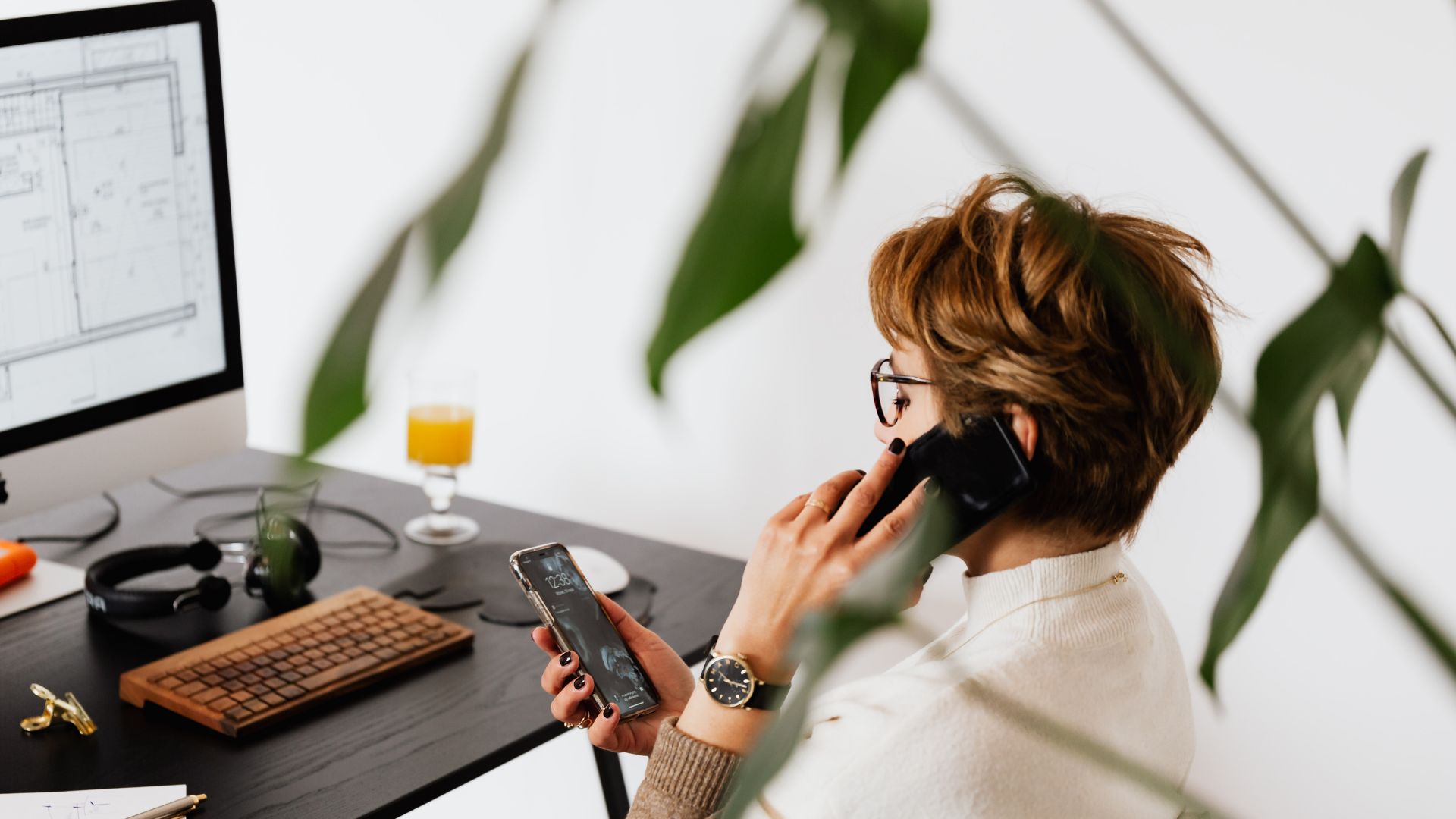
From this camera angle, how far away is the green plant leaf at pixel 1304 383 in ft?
0.74

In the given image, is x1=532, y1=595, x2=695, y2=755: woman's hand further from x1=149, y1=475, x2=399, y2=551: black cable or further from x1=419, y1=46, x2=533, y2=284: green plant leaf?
x1=419, y1=46, x2=533, y2=284: green plant leaf

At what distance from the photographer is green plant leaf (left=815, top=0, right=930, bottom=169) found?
18 cm

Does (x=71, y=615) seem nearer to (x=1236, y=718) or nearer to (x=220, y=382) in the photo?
(x=220, y=382)

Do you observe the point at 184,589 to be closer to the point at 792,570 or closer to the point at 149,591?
the point at 149,591

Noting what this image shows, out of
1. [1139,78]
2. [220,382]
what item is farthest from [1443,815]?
[220,382]

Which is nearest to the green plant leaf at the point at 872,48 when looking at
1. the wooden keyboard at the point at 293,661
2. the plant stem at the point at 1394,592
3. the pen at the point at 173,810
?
the plant stem at the point at 1394,592

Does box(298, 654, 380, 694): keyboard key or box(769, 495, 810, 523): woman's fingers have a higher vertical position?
box(298, 654, 380, 694): keyboard key

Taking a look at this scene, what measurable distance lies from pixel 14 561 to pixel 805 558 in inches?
36.8

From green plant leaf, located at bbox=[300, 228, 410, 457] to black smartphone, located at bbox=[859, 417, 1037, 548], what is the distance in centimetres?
75

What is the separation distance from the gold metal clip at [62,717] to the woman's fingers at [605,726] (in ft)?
1.36

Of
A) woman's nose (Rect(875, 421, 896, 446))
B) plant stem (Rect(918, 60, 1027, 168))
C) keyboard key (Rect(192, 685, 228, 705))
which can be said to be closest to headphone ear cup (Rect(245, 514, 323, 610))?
keyboard key (Rect(192, 685, 228, 705))

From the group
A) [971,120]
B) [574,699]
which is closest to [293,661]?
[574,699]

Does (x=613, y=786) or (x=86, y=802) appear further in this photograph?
(x=613, y=786)

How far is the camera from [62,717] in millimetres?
1123
